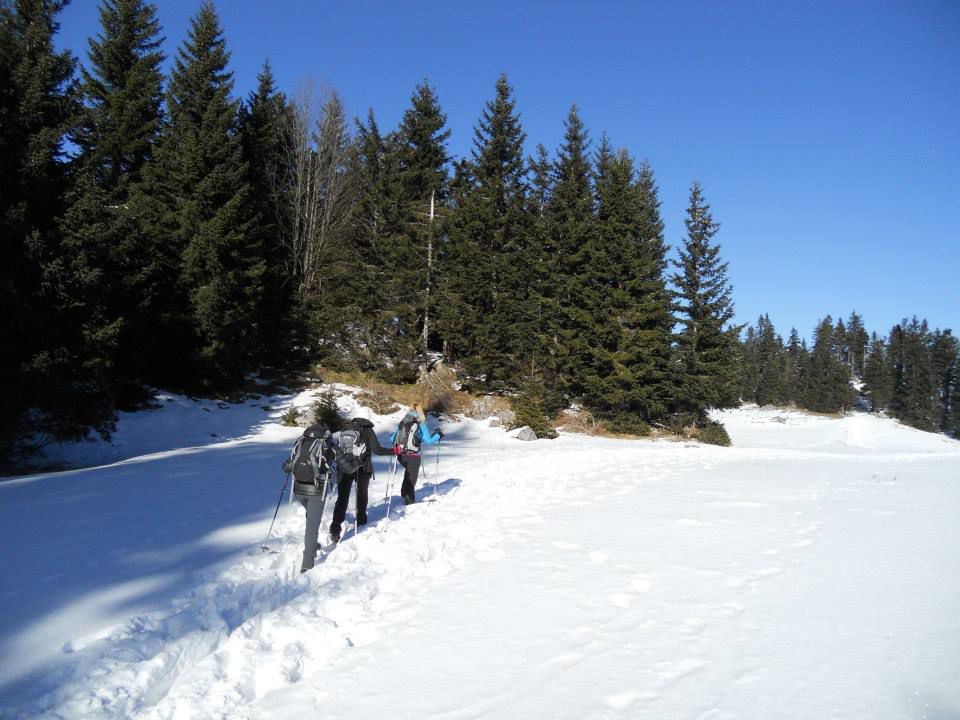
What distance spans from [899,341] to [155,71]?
365 ft

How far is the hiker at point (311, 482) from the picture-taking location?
248 inches

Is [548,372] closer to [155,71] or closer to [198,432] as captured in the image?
[198,432]

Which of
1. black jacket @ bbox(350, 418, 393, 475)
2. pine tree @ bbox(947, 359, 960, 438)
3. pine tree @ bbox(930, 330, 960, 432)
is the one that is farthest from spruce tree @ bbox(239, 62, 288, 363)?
pine tree @ bbox(930, 330, 960, 432)

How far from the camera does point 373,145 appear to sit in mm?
33156

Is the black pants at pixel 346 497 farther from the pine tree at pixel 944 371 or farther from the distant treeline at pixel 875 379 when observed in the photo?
the pine tree at pixel 944 371

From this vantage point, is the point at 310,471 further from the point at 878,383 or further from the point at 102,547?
the point at 878,383

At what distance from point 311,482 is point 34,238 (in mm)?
12552

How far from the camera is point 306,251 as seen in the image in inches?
1209

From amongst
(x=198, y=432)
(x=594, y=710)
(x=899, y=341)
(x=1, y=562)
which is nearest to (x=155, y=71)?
(x=198, y=432)

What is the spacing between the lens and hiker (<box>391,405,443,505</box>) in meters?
9.64

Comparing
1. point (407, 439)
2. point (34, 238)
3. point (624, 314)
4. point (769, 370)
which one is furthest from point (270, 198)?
point (769, 370)

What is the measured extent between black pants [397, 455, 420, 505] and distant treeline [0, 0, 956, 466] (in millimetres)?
10394

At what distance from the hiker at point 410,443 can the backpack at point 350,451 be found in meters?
1.65

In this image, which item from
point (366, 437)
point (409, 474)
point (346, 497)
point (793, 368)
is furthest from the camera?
point (793, 368)
